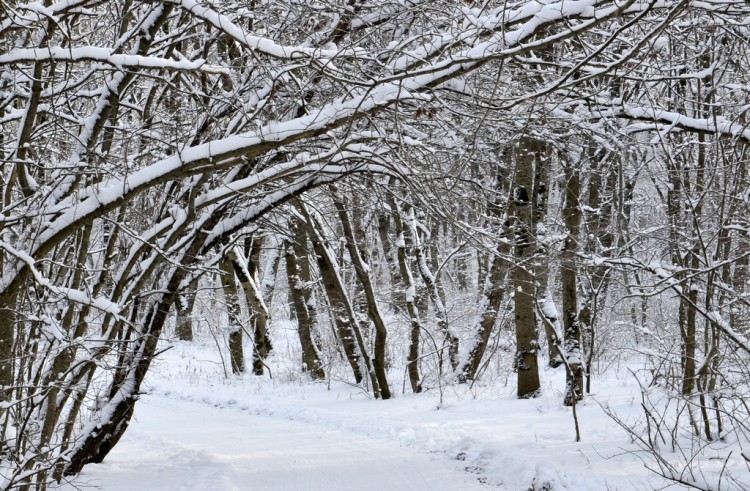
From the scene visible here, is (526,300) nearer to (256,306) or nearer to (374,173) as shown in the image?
(374,173)

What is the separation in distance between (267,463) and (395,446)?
1.67 m

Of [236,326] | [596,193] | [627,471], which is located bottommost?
[627,471]

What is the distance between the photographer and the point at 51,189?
5.59 meters

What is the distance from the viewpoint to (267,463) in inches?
312

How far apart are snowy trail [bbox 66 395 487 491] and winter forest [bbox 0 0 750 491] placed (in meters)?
0.40

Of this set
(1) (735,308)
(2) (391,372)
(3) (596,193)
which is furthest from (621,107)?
(2) (391,372)

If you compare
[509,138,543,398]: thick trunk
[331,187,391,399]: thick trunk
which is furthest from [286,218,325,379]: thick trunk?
[509,138,543,398]: thick trunk

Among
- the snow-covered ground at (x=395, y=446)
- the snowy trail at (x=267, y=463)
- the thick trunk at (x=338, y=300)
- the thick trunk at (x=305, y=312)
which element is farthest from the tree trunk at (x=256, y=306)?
the snowy trail at (x=267, y=463)

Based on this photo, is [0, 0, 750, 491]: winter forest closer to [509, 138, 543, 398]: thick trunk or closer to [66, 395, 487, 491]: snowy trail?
[509, 138, 543, 398]: thick trunk

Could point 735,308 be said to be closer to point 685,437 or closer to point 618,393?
point 618,393

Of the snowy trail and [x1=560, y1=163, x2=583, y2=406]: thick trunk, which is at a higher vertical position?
[x1=560, y1=163, x2=583, y2=406]: thick trunk

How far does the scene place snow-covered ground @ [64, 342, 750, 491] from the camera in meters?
6.31

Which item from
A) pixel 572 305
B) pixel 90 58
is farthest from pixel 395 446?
pixel 90 58

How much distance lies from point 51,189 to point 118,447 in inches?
206
